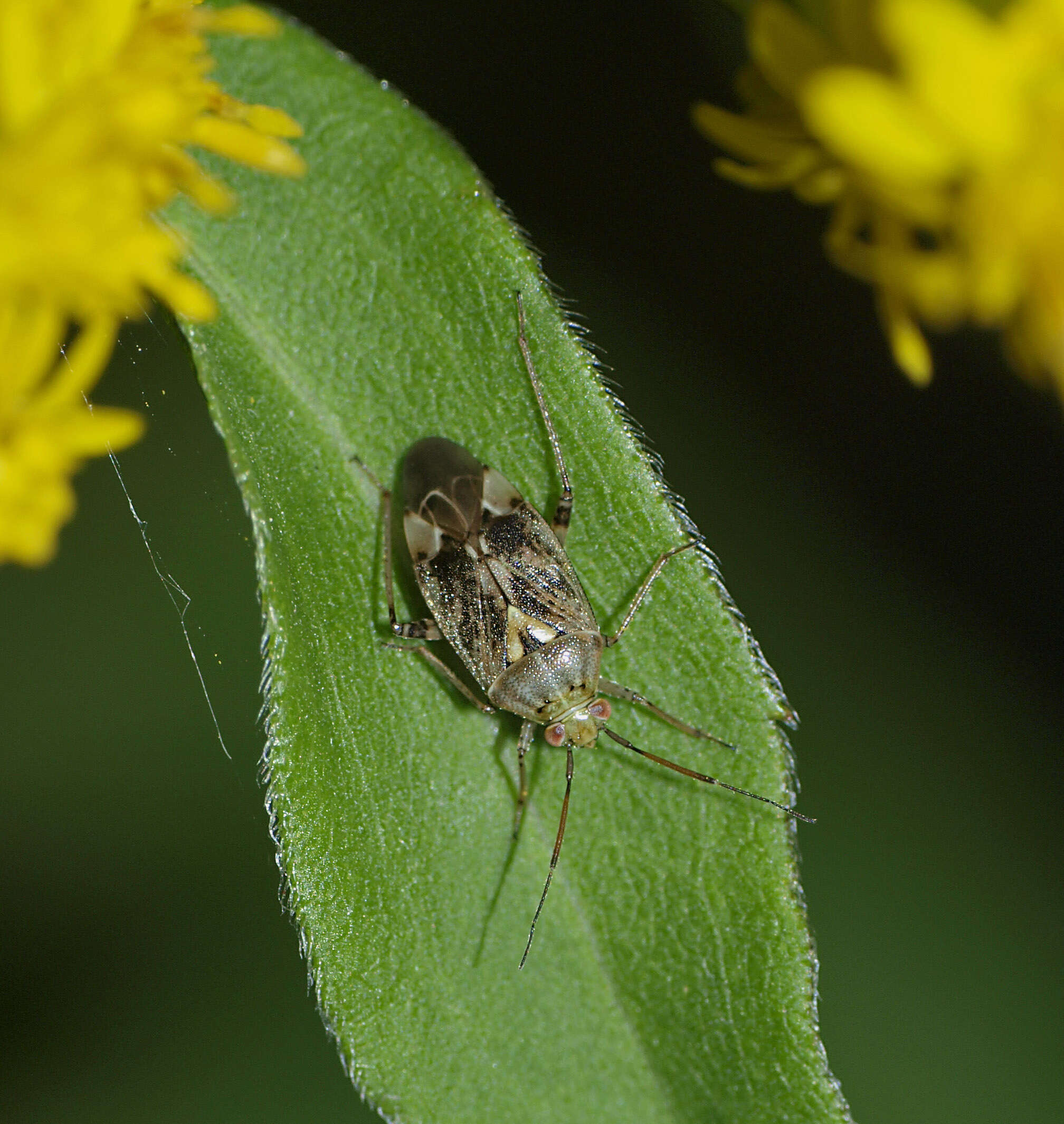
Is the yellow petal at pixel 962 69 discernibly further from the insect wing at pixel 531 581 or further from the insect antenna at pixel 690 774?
the insect wing at pixel 531 581

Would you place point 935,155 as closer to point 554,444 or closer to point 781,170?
point 781,170

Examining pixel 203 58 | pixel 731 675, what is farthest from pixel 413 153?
pixel 731 675

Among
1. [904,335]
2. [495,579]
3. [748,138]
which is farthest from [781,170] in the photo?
[495,579]

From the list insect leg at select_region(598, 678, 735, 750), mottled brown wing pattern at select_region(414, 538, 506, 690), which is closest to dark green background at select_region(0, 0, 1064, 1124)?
mottled brown wing pattern at select_region(414, 538, 506, 690)

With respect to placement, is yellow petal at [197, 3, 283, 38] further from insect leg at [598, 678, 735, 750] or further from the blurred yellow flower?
insect leg at [598, 678, 735, 750]

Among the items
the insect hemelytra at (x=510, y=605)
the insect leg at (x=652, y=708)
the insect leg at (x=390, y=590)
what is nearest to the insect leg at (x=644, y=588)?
the insect hemelytra at (x=510, y=605)
